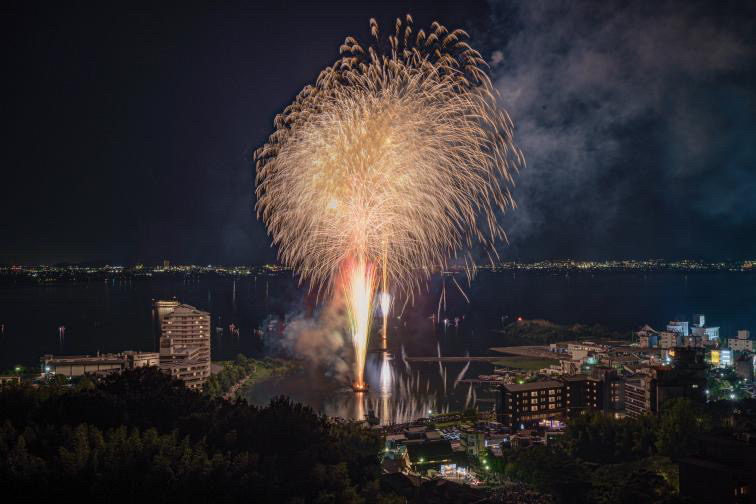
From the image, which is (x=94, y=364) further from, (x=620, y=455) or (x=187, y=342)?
(x=620, y=455)

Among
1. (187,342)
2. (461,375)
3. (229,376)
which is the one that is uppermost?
(187,342)

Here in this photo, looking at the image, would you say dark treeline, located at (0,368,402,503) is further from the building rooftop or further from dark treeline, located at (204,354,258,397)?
dark treeline, located at (204,354,258,397)

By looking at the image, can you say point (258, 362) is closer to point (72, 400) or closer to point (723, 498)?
point (72, 400)

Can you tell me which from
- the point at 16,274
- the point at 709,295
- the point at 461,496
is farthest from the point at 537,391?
the point at 16,274

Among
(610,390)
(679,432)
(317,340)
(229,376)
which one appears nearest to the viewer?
(679,432)

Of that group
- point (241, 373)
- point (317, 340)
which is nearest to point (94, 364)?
point (241, 373)

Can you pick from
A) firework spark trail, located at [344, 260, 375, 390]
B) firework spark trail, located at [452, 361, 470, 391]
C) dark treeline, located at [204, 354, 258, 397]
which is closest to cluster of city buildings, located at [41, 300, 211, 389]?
dark treeline, located at [204, 354, 258, 397]

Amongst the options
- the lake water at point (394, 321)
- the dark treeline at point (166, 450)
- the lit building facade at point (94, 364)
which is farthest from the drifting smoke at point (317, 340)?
the dark treeline at point (166, 450)
